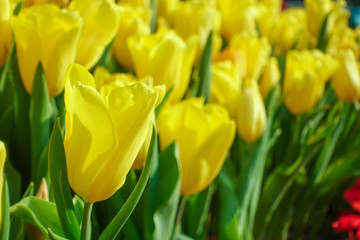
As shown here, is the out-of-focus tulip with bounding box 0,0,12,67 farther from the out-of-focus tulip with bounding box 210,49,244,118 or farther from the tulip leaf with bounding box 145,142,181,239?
the out-of-focus tulip with bounding box 210,49,244,118

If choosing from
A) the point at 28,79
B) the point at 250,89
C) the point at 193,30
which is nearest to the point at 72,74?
the point at 28,79

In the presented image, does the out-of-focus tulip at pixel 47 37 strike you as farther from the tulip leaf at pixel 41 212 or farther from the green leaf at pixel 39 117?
the tulip leaf at pixel 41 212

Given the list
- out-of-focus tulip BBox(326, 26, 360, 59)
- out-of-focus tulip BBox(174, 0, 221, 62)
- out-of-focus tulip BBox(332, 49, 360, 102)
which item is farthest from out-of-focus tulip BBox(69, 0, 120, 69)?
out-of-focus tulip BBox(326, 26, 360, 59)

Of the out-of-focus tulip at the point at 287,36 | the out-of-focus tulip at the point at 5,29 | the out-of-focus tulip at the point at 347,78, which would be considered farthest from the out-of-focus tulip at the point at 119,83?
the out-of-focus tulip at the point at 287,36

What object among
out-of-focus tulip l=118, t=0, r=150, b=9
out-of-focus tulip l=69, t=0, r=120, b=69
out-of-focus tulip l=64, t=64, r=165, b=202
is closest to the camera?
out-of-focus tulip l=64, t=64, r=165, b=202

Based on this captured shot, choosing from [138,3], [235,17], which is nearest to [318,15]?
[235,17]

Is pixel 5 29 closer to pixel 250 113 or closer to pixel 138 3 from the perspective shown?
pixel 250 113
